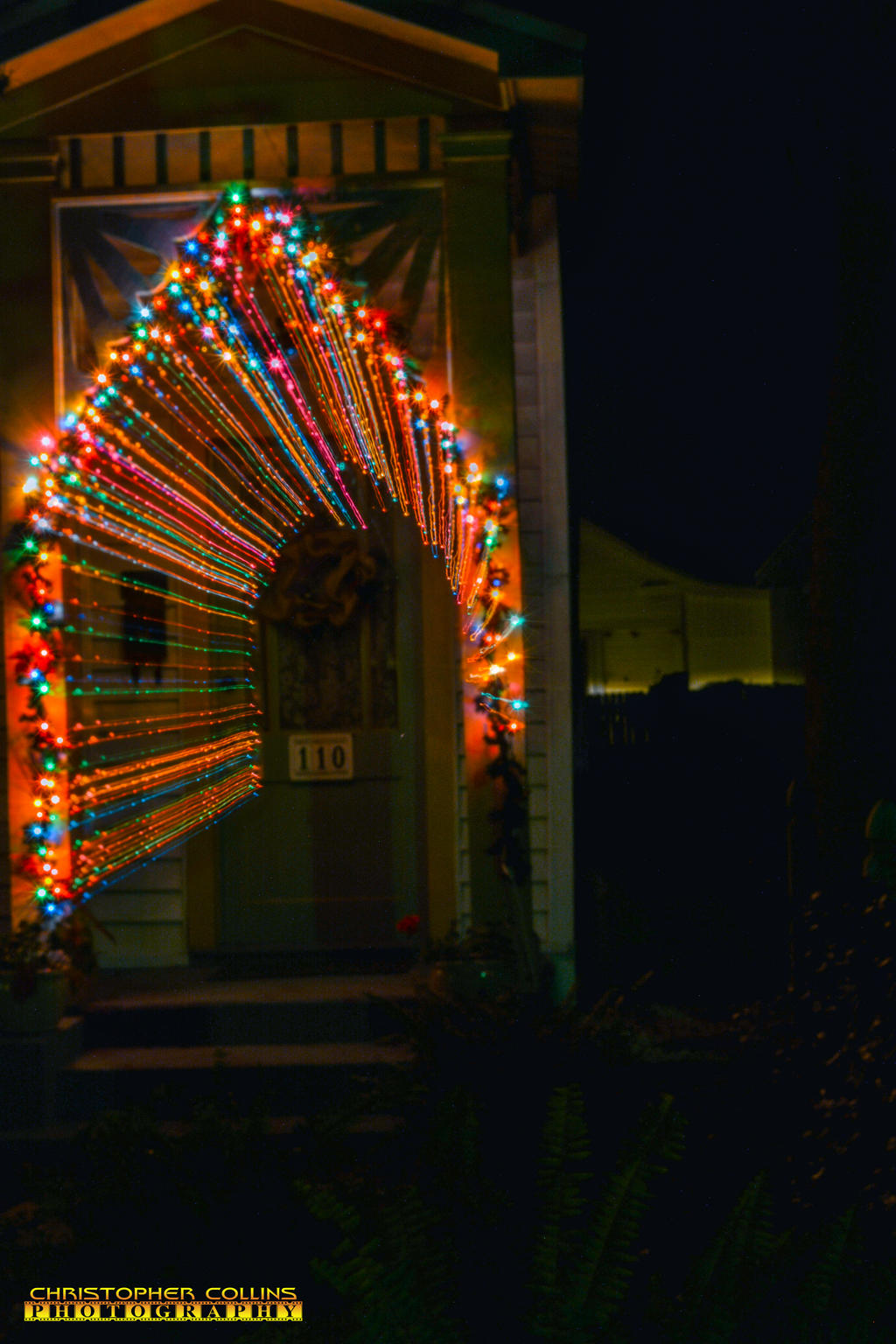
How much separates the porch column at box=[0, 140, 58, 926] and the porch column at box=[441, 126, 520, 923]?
1843 mm

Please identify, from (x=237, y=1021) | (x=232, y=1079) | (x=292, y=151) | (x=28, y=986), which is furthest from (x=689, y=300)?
(x=28, y=986)

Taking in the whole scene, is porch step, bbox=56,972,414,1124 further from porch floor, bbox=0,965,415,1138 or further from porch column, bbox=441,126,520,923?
porch column, bbox=441,126,520,923

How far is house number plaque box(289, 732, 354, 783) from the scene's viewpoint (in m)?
5.66

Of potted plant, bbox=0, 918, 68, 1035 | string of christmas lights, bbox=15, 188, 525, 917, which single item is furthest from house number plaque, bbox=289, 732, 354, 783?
potted plant, bbox=0, 918, 68, 1035

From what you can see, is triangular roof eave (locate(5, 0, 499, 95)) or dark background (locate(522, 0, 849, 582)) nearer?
triangular roof eave (locate(5, 0, 499, 95))

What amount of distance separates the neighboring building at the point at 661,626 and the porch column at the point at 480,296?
204 centimetres

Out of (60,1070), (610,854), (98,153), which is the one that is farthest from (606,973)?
(98,153)

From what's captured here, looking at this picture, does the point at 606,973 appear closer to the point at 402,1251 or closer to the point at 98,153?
the point at 402,1251

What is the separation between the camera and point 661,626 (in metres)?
7.05

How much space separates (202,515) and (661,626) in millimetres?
3066

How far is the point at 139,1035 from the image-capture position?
4.71 m

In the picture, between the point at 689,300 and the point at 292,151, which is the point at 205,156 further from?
the point at 689,300

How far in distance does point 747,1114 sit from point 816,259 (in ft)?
16.5

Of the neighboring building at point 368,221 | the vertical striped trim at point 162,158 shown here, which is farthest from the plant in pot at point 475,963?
the vertical striped trim at point 162,158
